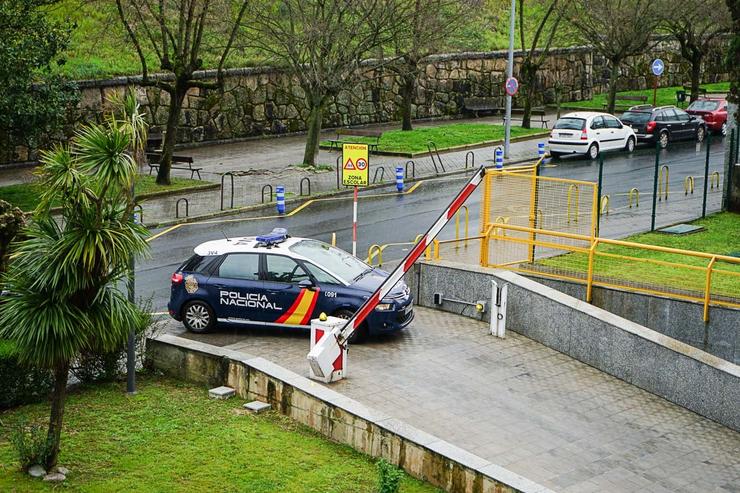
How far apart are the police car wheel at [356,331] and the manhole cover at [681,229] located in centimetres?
917

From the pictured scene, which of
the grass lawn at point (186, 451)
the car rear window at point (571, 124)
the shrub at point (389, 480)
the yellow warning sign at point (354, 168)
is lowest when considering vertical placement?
the grass lawn at point (186, 451)

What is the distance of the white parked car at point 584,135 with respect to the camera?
115 ft

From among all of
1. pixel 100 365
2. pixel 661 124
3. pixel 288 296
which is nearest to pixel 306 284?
pixel 288 296

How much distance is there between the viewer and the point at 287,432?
12.2 m

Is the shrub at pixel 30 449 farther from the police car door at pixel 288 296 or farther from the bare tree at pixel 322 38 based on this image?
the bare tree at pixel 322 38

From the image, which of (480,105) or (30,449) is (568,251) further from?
(480,105)

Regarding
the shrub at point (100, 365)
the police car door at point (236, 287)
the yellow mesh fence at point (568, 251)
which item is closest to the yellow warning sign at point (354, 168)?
the yellow mesh fence at point (568, 251)

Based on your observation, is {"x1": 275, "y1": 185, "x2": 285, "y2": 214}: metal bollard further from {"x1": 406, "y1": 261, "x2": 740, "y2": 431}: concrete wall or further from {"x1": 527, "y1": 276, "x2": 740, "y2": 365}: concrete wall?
{"x1": 527, "y1": 276, "x2": 740, "y2": 365}: concrete wall

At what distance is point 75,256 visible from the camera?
10273mm

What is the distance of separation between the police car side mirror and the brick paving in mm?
831

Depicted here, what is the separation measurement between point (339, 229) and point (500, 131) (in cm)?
1805

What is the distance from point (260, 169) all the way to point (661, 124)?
1519cm

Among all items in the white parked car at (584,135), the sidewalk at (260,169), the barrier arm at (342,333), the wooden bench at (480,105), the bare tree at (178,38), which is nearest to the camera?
the barrier arm at (342,333)

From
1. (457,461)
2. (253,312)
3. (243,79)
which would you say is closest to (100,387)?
(253,312)
